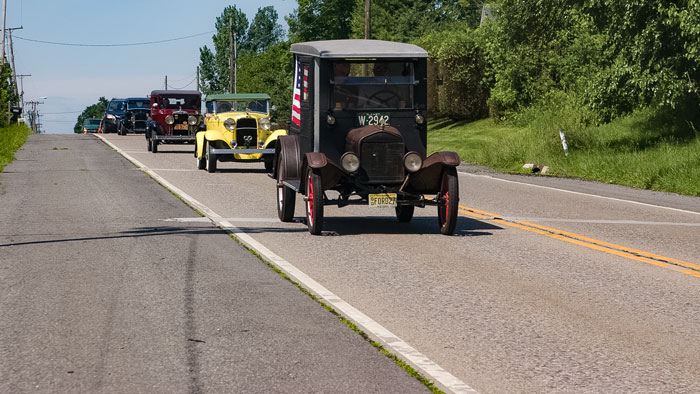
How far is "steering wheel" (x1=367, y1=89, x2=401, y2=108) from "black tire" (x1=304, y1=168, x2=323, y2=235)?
54.5 inches

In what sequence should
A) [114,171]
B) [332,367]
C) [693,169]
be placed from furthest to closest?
[114,171] → [693,169] → [332,367]

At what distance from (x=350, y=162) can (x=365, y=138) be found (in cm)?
38

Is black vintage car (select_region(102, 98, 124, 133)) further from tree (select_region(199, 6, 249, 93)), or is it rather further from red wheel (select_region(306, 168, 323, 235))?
tree (select_region(199, 6, 249, 93))

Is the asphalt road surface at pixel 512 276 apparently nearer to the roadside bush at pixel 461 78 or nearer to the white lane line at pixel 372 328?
the white lane line at pixel 372 328

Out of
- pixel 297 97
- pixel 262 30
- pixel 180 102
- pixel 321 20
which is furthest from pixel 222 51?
pixel 297 97

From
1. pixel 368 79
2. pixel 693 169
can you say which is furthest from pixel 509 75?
pixel 368 79

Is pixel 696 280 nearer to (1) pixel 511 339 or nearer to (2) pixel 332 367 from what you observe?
(1) pixel 511 339

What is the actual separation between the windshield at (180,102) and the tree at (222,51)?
11466 centimetres

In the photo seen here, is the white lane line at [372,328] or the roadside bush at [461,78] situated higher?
the roadside bush at [461,78]

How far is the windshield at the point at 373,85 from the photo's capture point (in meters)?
13.8

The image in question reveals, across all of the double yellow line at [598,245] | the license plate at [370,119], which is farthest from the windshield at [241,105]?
the license plate at [370,119]

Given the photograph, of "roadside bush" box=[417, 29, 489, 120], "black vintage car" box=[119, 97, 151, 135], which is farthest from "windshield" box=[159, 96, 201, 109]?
"roadside bush" box=[417, 29, 489, 120]

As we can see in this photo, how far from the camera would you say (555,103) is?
141 feet

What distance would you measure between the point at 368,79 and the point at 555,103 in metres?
30.5
